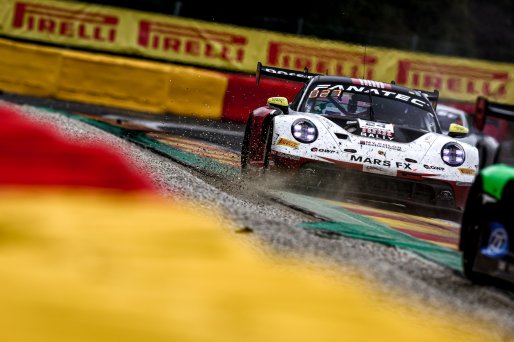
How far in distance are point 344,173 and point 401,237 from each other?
1615 mm

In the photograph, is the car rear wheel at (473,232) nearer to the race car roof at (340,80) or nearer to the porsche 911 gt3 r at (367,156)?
the porsche 911 gt3 r at (367,156)

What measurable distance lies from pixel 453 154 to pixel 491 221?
3.91 metres

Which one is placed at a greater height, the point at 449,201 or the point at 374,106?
the point at 374,106

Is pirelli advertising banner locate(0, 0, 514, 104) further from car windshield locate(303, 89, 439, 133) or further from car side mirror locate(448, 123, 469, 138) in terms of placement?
car side mirror locate(448, 123, 469, 138)

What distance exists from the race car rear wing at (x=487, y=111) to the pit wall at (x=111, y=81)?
14.3 meters

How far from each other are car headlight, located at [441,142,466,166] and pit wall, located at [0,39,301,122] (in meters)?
10.1

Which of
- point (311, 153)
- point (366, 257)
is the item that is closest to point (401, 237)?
point (366, 257)

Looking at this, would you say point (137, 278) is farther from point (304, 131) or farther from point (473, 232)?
point (304, 131)

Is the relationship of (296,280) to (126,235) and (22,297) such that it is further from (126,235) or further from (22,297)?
(22,297)

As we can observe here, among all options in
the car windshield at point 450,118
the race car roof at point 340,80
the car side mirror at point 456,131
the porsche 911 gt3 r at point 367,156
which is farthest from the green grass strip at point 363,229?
the car windshield at point 450,118

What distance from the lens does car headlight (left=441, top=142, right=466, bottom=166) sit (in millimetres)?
7965

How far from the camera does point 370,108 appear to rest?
8688 millimetres

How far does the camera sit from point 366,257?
5184 mm

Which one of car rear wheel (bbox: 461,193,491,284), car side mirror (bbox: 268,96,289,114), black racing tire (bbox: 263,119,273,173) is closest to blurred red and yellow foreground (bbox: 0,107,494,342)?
car rear wheel (bbox: 461,193,491,284)
